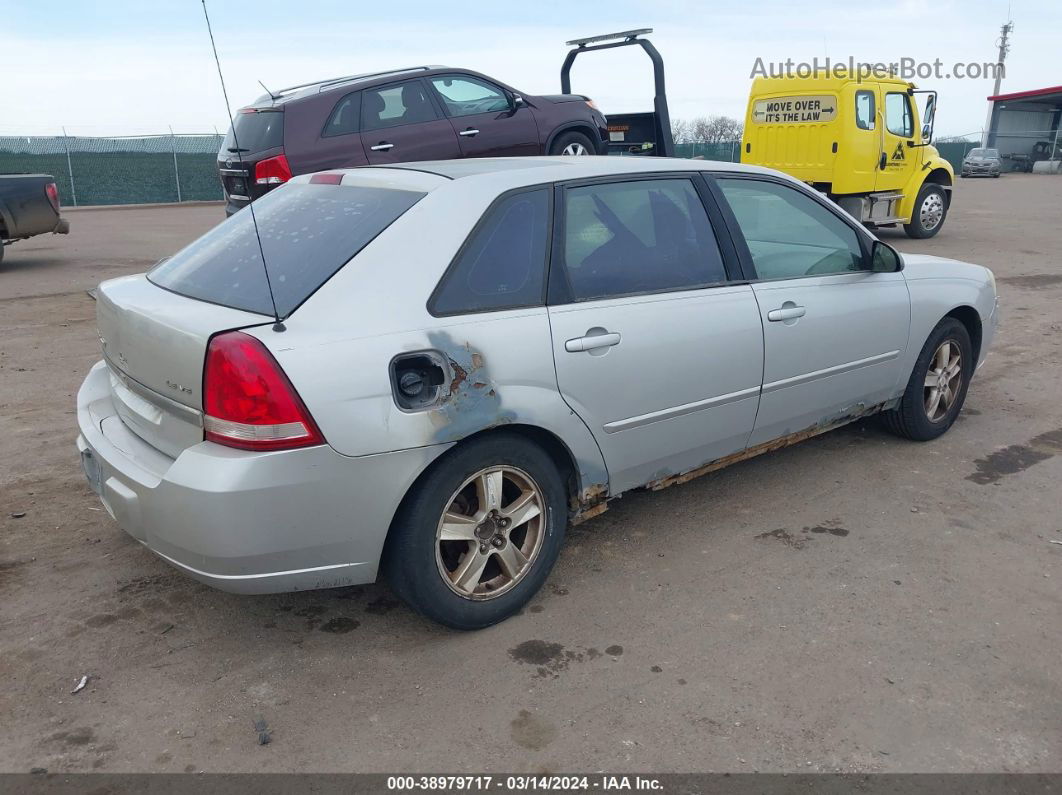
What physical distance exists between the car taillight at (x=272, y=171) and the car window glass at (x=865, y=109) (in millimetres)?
8988

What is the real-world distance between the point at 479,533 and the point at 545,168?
1416 millimetres

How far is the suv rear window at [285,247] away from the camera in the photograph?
2947 mm

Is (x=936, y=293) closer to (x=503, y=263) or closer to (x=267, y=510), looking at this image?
(x=503, y=263)

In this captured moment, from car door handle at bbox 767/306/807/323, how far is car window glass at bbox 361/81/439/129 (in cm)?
604

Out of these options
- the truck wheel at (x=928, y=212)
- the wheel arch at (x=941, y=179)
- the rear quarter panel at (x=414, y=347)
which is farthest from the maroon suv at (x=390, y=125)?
the wheel arch at (x=941, y=179)

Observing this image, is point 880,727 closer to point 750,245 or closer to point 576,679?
point 576,679

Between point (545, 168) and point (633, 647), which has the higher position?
point (545, 168)

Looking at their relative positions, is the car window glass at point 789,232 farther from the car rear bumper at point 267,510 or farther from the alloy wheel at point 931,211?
the alloy wheel at point 931,211

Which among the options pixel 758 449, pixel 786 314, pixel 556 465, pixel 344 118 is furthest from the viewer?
pixel 344 118

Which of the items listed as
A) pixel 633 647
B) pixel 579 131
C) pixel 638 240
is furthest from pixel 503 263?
pixel 579 131

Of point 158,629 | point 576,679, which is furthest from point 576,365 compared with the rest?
point 158,629

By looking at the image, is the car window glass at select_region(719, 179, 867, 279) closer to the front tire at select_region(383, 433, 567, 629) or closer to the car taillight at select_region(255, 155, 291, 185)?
the front tire at select_region(383, 433, 567, 629)

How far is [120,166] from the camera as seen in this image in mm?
28500

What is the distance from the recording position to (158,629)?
3180mm
